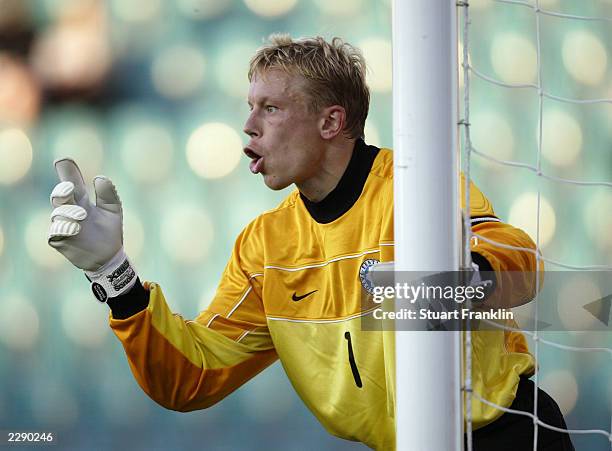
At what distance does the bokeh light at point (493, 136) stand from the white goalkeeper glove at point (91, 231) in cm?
93

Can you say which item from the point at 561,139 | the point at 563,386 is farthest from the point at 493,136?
the point at 563,386

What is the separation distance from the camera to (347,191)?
4.87ft

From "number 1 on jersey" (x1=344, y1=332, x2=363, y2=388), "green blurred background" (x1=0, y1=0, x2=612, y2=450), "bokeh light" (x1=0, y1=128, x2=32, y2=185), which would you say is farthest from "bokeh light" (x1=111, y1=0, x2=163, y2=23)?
"number 1 on jersey" (x1=344, y1=332, x2=363, y2=388)

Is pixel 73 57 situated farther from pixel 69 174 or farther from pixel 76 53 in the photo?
pixel 69 174

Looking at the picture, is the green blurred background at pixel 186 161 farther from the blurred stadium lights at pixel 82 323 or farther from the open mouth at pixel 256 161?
the open mouth at pixel 256 161

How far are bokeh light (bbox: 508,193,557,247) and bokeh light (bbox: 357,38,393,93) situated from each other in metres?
0.36

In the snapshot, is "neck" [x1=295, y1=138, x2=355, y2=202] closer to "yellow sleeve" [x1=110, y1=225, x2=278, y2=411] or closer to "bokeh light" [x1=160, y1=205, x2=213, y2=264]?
"yellow sleeve" [x1=110, y1=225, x2=278, y2=411]

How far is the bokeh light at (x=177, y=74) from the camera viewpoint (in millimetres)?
2010

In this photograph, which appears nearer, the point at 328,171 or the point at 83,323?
the point at 328,171

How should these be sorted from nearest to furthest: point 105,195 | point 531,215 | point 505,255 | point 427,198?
point 427,198 < point 505,255 < point 105,195 < point 531,215

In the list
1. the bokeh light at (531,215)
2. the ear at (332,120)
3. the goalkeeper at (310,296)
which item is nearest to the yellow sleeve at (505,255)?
the goalkeeper at (310,296)

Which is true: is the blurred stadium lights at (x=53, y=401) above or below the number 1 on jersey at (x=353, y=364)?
below

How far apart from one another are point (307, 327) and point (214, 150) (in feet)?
2.06

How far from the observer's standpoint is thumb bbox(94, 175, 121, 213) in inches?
49.3
